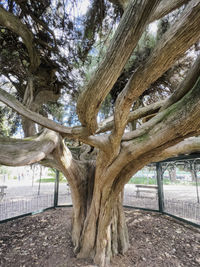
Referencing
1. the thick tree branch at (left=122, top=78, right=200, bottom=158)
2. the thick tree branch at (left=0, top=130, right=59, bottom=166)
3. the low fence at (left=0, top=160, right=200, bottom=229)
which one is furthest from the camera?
the low fence at (left=0, top=160, right=200, bottom=229)

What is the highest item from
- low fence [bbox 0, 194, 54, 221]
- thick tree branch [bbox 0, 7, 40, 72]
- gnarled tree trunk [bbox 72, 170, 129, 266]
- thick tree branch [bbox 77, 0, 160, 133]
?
thick tree branch [bbox 0, 7, 40, 72]

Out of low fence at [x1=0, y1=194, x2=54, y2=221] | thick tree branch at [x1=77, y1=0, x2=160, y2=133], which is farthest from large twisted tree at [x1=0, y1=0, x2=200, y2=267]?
low fence at [x1=0, y1=194, x2=54, y2=221]

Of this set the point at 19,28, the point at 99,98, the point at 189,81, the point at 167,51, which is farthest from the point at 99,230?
the point at 19,28

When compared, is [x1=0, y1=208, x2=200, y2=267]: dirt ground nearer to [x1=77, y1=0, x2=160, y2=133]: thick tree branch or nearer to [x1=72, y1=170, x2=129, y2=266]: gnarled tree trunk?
[x1=72, y1=170, x2=129, y2=266]: gnarled tree trunk

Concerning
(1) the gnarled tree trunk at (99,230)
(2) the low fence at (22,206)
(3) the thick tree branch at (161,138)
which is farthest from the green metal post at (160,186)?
(2) the low fence at (22,206)

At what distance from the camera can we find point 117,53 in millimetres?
884

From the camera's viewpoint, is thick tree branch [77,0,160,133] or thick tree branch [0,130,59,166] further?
thick tree branch [0,130,59,166]

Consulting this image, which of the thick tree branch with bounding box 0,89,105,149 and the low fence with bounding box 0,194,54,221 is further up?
the thick tree branch with bounding box 0,89,105,149

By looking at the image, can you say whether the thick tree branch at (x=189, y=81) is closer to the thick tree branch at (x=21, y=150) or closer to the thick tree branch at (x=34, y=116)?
the thick tree branch at (x=34, y=116)

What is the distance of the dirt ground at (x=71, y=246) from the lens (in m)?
2.25

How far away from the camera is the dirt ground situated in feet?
7.39

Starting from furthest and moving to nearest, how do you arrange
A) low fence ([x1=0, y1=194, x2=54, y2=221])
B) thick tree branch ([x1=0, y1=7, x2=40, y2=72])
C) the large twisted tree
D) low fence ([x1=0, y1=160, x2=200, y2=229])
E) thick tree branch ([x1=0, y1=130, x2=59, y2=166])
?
low fence ([x1=0, y1=194, x2=54, y2=221]) < low fence ([x1=0, y1=160, x2=200, y2=229]) < thick tree branch ([x1=0, y1=7, x2=40, y2=72]) < thick tree branch ([x1=0, y1=130, x2=59, y2=166]) < the large twisted tree

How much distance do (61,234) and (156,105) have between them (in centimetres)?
324

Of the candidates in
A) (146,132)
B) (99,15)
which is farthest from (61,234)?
(99,15)
